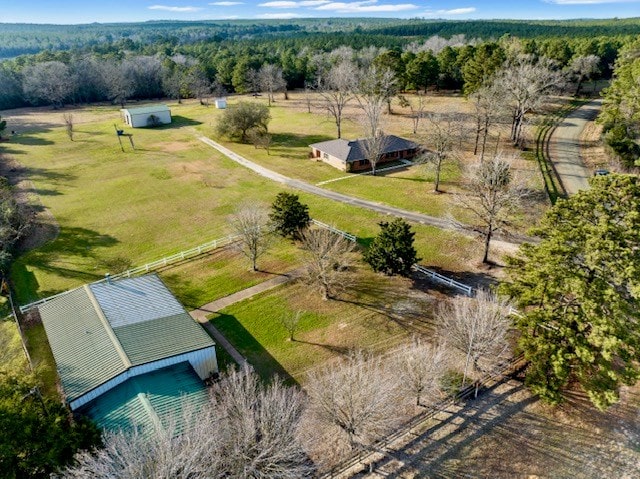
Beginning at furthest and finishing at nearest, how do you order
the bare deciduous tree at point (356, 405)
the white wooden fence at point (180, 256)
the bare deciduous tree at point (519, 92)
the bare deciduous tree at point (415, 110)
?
the bare deciduous tree at point (415, 110) < the bare deciduous tree at point (519, 92) < the white wooden fence at point (180, 256) < the bare deciduous tree at point (356, 405)

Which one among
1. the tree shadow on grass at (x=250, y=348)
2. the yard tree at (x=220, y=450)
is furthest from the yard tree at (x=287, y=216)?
the yard tree at (x=220, y=450)

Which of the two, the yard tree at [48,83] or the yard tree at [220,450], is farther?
the yard tree at [48,83]

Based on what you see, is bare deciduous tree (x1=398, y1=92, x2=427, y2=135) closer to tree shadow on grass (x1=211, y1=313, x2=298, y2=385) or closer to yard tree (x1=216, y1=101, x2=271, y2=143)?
yard tree (x1=216, y1=101, x2=271, y2=143)

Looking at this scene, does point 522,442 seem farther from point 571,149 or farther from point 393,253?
point 571,149

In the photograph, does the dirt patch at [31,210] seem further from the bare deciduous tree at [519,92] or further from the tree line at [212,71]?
the bare deciduous tree at [519,92]

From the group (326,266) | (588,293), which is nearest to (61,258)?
(326,266)

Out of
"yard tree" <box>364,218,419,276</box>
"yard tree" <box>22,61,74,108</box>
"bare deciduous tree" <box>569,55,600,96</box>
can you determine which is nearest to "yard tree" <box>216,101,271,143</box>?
"yard tree" <box>364,218,419,276</box>
